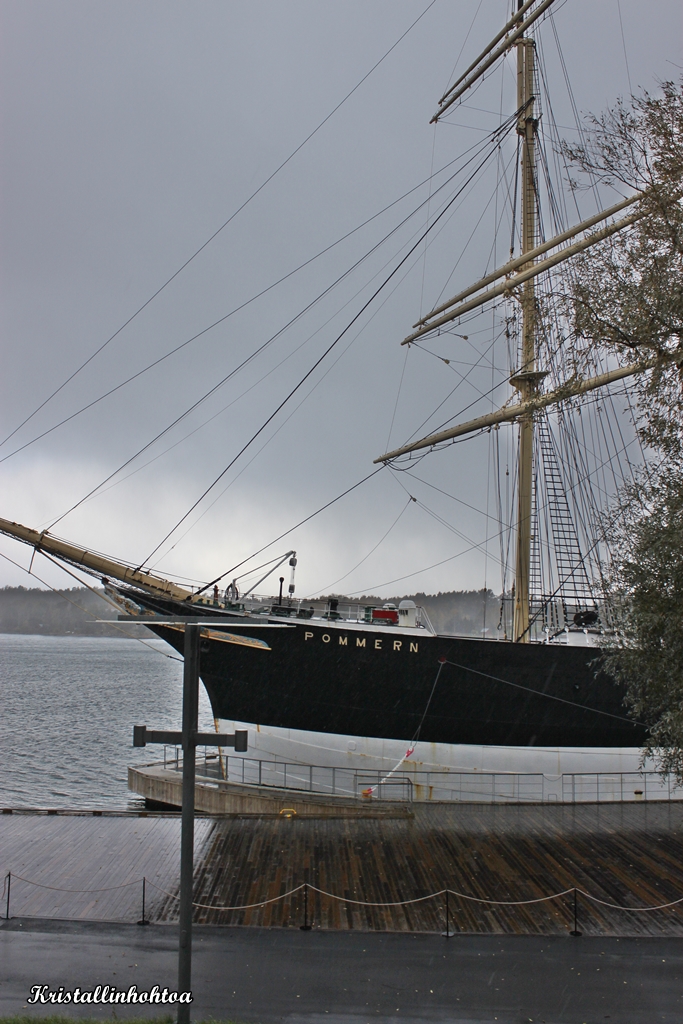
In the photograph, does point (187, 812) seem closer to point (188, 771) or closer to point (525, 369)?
point (188, 771)

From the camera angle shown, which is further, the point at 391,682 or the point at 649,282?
the point at 391,682

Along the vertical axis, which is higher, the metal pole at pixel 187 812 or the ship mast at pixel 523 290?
the ship mast at pixel 523 290

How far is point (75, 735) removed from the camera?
40.2 metres

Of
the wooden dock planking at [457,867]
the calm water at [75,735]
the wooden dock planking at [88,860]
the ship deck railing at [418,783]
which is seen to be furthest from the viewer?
the calm water at [75,735]

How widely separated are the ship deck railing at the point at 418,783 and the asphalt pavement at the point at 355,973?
7169 millimetres

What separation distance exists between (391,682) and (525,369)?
29.2 ft

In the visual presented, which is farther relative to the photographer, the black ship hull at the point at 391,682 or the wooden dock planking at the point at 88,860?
the black ship hull at the point at 391,682

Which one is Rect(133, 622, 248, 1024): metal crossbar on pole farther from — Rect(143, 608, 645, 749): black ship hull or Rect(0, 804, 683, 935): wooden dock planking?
Rect(143, 608, 645, 749): black ship hull

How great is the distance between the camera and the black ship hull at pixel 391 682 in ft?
58.8

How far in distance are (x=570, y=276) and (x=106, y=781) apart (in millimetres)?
25457

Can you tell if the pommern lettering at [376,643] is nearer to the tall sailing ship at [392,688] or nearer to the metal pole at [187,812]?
the tall sailing ship at [392,688]

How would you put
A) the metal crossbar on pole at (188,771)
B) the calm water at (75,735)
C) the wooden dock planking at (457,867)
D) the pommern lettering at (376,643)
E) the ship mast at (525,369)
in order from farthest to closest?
the calm water at (75,735)
the ship mast at (525,369)
the pommern lettering at (376,643)
the wooden dock planking at (457,867)
the metal crossbar on pole at (188,771)

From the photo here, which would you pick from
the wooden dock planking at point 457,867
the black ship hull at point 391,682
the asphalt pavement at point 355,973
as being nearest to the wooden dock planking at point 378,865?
the wooden dock planking at point 457,867

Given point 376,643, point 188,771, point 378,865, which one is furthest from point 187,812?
point 376,643
